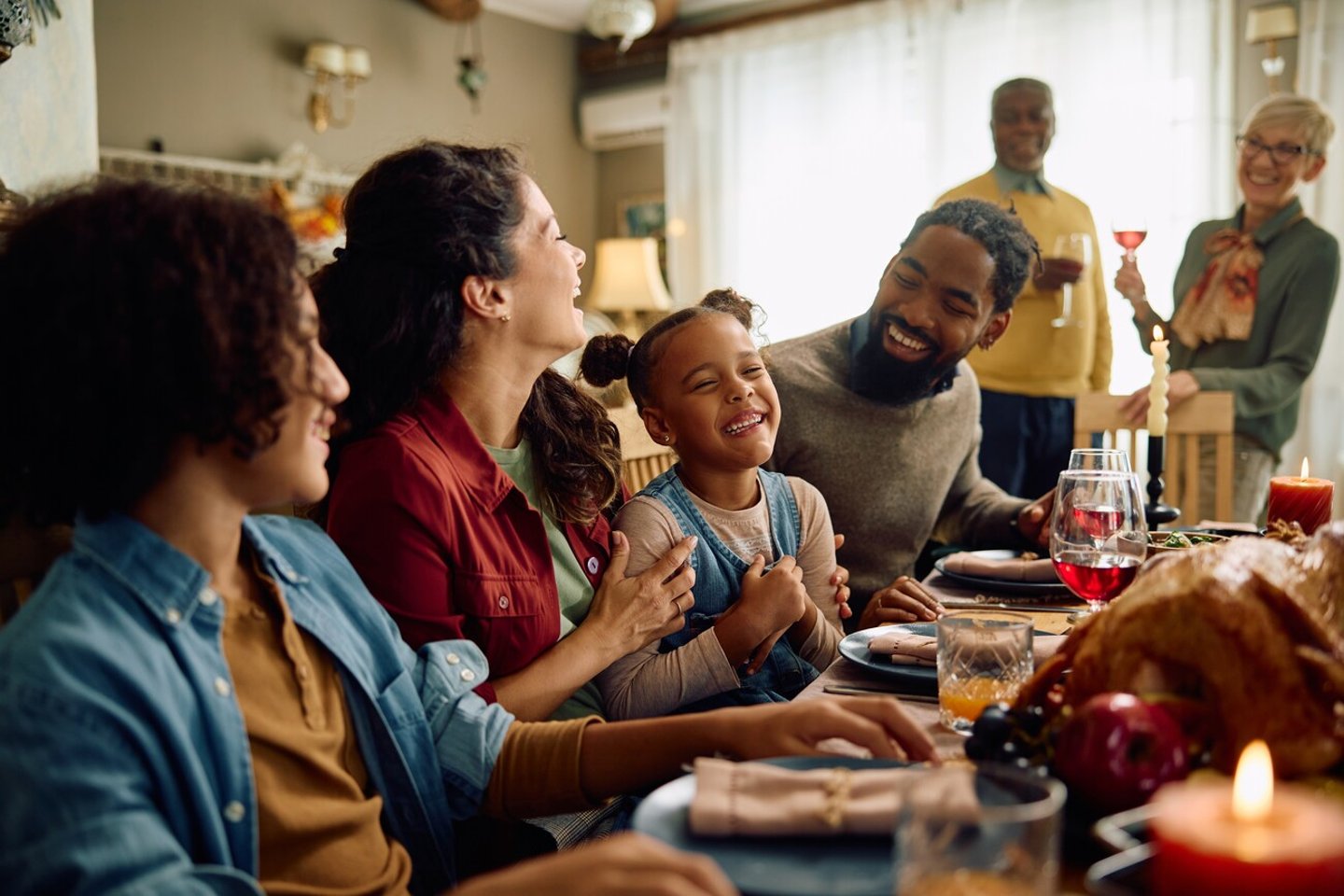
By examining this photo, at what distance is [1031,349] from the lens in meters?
3.56

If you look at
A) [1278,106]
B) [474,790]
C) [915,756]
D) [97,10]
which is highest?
[97,10]

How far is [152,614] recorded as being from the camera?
835 millimetres

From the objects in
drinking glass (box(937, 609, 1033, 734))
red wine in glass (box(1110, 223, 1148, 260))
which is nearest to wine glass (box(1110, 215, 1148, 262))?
red wine in glass (box(1110, 223, 1148, 260))

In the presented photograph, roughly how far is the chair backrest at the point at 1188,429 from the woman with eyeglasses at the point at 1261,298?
23.2 inches

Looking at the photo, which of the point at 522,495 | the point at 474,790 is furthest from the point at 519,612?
the point at 474,790

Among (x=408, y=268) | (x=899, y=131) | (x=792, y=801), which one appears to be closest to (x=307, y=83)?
(x=899, y=131)

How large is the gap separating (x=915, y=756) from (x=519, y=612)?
0.63m

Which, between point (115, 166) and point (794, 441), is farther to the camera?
point (115, 166)

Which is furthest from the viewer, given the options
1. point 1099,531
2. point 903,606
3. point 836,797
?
point 903,606

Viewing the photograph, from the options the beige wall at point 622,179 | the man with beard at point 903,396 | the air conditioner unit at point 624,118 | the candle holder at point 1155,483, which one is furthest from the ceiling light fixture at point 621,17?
the candle holder at point 1155,483

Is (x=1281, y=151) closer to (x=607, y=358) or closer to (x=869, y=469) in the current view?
(x=869, y=469)

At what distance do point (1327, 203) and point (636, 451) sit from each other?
3.70 meters

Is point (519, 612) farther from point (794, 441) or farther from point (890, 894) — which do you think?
point (794, 441)

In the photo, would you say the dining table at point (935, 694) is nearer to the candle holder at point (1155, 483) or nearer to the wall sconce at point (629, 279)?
the candle holder at point (1155, 483)
